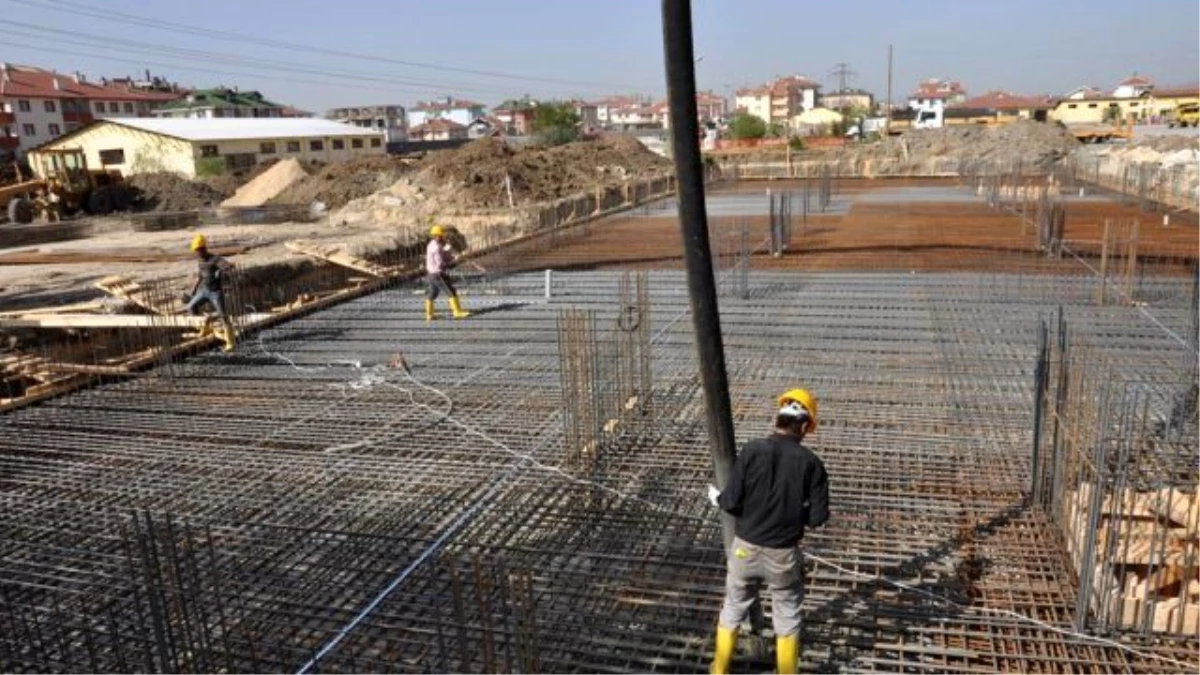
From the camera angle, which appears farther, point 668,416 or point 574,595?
point 668,416

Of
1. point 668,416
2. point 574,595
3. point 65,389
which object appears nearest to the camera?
point 574,595

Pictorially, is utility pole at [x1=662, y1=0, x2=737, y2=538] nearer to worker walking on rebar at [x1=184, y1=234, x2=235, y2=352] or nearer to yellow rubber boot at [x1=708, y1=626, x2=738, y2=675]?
yellow rubber boot at [x1=708, y1=626, x2=738, y2=675]

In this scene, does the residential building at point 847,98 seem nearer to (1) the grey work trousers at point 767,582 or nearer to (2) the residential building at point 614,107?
(2) the residential building at point 614,107

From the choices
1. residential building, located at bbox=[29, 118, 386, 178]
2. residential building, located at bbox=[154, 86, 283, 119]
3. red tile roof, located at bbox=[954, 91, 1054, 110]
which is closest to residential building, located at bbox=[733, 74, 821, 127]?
red tile roof, located at bbox=[954, 91, 1054, 110]

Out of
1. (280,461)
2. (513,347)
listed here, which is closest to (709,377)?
(280,461)

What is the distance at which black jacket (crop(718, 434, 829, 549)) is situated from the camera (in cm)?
276

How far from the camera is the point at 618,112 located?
13850cm

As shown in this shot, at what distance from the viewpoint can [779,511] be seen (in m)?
2.77

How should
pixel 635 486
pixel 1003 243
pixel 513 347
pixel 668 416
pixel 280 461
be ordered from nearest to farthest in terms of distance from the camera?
pixel 635 486
pixel 280 461
pixel 668 416
pixel 513 347
pixel 1003 243

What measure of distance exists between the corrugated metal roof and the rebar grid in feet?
117

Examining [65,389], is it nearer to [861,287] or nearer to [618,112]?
[861,287]

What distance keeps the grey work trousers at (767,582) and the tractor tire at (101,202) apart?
104ft

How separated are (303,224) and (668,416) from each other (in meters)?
21.8

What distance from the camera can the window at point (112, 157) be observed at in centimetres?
3997
